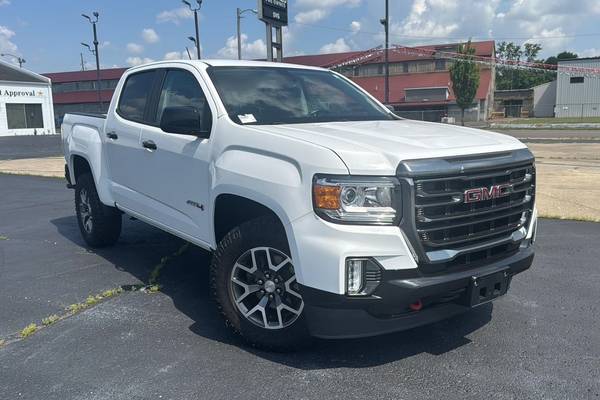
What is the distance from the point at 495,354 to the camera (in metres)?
3.69

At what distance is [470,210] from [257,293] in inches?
59.2

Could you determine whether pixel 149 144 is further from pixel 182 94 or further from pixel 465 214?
pixel 465 214

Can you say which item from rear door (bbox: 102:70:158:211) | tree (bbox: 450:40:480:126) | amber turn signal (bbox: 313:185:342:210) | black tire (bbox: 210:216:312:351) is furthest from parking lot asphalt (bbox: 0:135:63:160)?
tree (bbox: 450:40:480:126)

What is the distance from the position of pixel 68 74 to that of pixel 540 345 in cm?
7886

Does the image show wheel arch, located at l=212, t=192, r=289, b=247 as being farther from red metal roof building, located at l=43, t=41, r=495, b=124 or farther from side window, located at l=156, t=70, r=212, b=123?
red metal roof building, located at l=43, t=41, r=495, b=124

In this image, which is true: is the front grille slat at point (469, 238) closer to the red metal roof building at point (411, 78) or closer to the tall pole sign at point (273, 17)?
the tall pole sign at point (273, 17)

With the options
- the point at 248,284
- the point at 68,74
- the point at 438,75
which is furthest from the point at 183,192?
the point at 68,74

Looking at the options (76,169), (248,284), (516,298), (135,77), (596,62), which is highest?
(596,62)

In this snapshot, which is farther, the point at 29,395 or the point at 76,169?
the point at 76,169

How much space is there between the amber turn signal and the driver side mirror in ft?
4.32

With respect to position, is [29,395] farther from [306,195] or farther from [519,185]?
[519,185]

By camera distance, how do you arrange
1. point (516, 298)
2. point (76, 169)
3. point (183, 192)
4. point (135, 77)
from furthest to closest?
point (76, 169) < point (135, 77) < point (516, 298) < point (183, 192)

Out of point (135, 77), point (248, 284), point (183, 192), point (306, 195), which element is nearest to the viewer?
point (306, 195)

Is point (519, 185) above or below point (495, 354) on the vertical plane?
above
